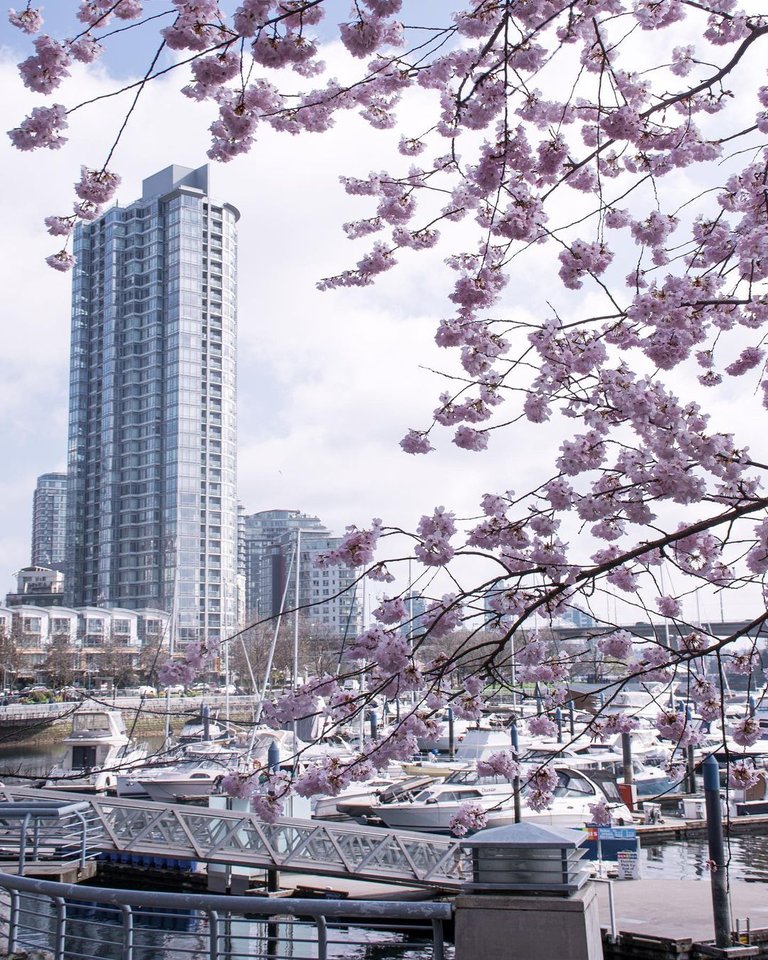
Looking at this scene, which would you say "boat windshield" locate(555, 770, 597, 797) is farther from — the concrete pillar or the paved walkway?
the concrete pillar

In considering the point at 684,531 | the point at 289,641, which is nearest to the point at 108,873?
the point at 684,531

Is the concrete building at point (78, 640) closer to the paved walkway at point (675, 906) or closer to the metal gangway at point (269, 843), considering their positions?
the metal gangway at point (269, 843)

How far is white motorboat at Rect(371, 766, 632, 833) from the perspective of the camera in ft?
69.0

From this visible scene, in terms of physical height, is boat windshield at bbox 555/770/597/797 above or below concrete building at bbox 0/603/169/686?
below

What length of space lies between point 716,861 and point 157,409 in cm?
11014

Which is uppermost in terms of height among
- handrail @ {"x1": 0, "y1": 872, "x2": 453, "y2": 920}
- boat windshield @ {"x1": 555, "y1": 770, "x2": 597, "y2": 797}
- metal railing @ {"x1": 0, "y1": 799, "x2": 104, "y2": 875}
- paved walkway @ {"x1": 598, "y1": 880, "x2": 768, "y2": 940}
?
handrail @ {"x1": 0, "y1": 872, "x2": 453, "y2": 920}

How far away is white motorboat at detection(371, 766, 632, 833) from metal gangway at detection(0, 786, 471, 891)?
5.37 metres

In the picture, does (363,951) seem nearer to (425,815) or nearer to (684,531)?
(425,815)

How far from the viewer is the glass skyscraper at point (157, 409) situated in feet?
381

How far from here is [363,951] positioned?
15.5 m

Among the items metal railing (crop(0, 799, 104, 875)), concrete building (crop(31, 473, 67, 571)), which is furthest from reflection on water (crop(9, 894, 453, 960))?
concrete building (crop(31, 473, 67, 571))

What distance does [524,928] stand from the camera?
5309 mm

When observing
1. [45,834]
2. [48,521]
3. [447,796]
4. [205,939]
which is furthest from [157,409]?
[45,834]

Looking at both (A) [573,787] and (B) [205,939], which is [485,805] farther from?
(B) [205,939]
